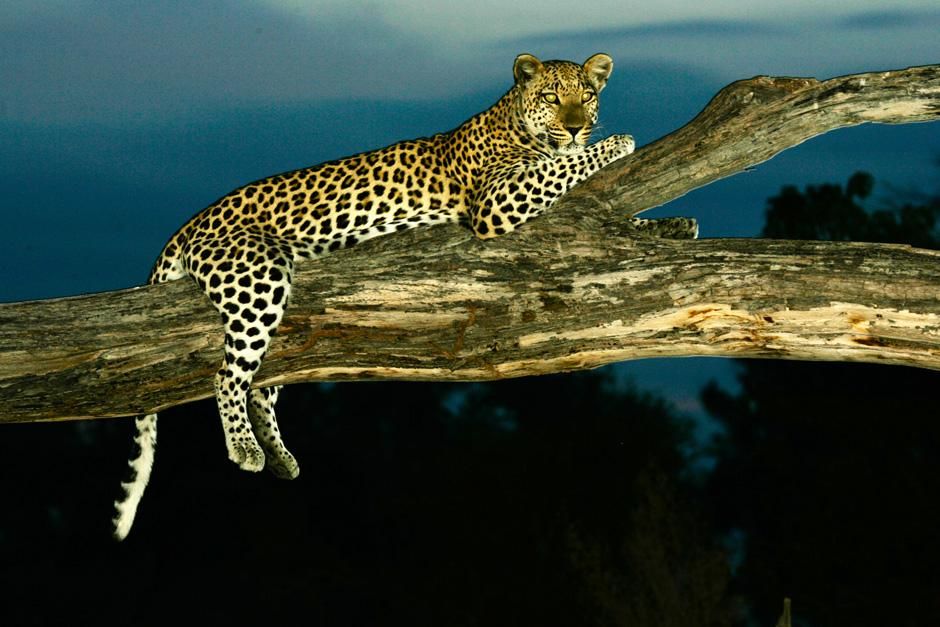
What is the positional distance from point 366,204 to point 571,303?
1.75 meters

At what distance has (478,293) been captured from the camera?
7734 mm

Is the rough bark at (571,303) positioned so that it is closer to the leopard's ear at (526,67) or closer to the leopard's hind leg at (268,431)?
the leopard's hind leg at (268,431)

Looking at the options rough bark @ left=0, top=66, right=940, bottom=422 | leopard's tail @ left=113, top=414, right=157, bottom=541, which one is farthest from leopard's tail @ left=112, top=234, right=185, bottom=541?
rough bark @ left=0, top=66, right=940, bottom=422

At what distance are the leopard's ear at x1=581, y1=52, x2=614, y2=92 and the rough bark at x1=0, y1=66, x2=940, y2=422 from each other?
863 mm

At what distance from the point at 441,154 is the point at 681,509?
15.5m

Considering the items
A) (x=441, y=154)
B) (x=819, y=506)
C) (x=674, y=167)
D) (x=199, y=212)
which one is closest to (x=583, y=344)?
(x=674, y=167)

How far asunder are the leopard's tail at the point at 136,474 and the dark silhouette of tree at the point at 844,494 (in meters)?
16.5

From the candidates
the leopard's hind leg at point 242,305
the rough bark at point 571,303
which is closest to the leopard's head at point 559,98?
the rough bark at point 571,303

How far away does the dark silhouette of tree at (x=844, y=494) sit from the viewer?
23.4 metres

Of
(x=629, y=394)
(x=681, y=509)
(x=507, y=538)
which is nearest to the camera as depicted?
(x=681, y=509)

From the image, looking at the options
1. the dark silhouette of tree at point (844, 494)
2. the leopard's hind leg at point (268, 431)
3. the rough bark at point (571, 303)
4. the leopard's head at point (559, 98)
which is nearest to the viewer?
the rough bark at point (571, 303)

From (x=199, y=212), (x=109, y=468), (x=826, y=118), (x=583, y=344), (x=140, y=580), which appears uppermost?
(x=826, y=118)

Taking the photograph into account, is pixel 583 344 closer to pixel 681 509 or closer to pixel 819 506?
pixel 681 509

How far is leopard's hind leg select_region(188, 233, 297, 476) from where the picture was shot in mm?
7898
